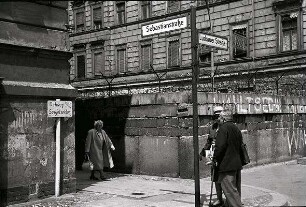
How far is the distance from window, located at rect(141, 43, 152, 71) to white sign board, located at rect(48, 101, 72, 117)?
22814 mm

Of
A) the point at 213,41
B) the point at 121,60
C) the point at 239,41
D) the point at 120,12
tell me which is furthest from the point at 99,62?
A: the point at 213,41

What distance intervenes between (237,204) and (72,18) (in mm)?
33665

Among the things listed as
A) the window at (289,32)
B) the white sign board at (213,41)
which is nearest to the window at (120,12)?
the window at (289,32)

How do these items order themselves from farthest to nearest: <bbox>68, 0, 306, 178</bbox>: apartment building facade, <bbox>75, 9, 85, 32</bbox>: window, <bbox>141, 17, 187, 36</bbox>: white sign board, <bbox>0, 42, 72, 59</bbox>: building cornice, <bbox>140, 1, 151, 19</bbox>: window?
<bbox>75, 9, 85, 32</bbox>: window < <bbox>140, 1, 151, 19</bbox>: window < <bbox>68, 0, 306, 178</bbox>: apartment building facade < <bbox>0, 42, 72, 59</bbox>: building cornice < <bbox>141, 17, 187, 36</bbox>: white sign board

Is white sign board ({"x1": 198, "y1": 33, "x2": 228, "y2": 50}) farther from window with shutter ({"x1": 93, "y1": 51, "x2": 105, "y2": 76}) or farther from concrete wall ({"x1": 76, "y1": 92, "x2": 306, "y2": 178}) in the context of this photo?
window with shutter ({"x1": 93, "y1": 51, "x2": 105, "y2": 76})

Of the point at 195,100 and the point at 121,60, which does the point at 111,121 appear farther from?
the point at 121,60

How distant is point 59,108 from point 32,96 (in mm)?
674

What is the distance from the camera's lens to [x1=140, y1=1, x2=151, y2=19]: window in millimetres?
32631

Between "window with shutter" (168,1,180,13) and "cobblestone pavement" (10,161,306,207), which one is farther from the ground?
"window with shutter" (168,1,180,13)

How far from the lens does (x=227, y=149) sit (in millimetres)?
7734

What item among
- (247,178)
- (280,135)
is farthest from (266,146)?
(247,178)

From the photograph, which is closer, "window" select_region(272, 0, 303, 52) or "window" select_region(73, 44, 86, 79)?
"window" select_region(272, 0, 303, 52)

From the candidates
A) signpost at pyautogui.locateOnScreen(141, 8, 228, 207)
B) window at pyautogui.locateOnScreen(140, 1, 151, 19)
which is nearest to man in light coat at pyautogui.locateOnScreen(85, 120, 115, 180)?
signpost at pyautogui.locateOnScreen(141, 8, 228, 207)

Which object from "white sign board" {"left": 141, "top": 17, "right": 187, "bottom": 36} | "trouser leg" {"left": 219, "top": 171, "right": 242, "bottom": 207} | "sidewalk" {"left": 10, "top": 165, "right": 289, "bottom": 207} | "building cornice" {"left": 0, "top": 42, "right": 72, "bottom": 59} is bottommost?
"sidewalk" {"left": 10, "top": 165, "right": 289, "bottom": 207}
